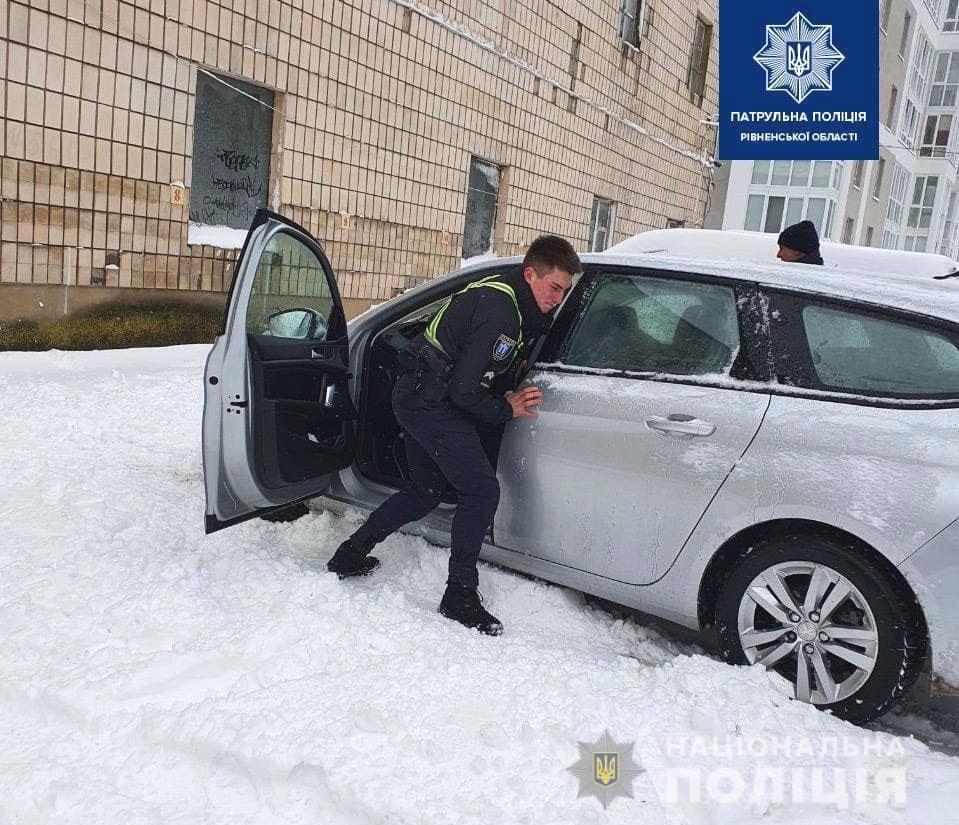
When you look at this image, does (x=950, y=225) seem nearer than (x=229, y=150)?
No

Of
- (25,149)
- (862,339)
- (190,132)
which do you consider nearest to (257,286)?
(862,339)

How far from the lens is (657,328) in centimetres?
318

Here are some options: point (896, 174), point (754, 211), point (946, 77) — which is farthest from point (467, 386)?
point (946, 77)

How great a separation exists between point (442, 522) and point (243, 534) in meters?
0.98

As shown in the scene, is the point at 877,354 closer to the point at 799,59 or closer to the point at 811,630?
the point at 811,630

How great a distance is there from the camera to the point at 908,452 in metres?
2.55

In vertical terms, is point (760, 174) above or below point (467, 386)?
above

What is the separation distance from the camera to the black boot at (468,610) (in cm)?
317

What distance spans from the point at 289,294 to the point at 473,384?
3.08 ft

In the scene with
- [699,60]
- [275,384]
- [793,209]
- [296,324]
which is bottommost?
[275,384]

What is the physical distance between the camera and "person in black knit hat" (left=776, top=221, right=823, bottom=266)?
200 inches

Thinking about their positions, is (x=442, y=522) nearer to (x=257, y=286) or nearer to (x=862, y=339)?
(x=257, y=286)

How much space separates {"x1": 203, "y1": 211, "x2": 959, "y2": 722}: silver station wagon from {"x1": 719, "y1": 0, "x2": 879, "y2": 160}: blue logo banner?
286 centimetres

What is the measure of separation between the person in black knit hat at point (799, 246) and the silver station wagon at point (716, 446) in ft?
6.84
